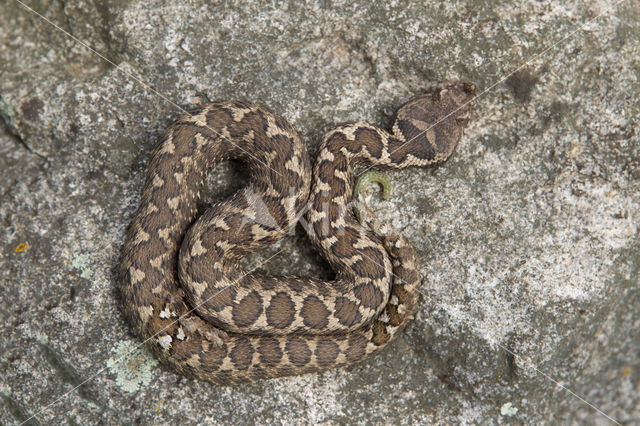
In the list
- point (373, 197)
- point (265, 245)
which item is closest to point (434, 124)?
point (373, 197)

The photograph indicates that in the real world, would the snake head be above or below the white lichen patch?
above

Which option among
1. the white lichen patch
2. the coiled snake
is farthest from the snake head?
the white lichen patch

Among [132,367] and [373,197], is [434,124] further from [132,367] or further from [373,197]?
[132,367]

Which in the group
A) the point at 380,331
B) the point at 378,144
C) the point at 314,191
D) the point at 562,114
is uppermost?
the point at 562,114

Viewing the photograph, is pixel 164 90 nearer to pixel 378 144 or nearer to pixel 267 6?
pixel 267 6

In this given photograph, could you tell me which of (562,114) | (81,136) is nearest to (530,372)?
(562,114)

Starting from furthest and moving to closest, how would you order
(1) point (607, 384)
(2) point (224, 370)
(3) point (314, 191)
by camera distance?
1. (1) point (607, 384)
2. (3) point (314, 191)
3. (2) point (224, 370)

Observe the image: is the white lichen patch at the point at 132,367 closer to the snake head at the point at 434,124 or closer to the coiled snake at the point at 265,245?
the coiled snake at the point at 265,245

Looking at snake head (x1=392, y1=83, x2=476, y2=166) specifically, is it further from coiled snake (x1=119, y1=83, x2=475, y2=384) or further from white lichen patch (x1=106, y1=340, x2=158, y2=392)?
white lichen patch (x1=106, y1=340, x2=158, y2=392)

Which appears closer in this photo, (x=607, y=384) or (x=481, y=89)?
(x=481, y=89)
